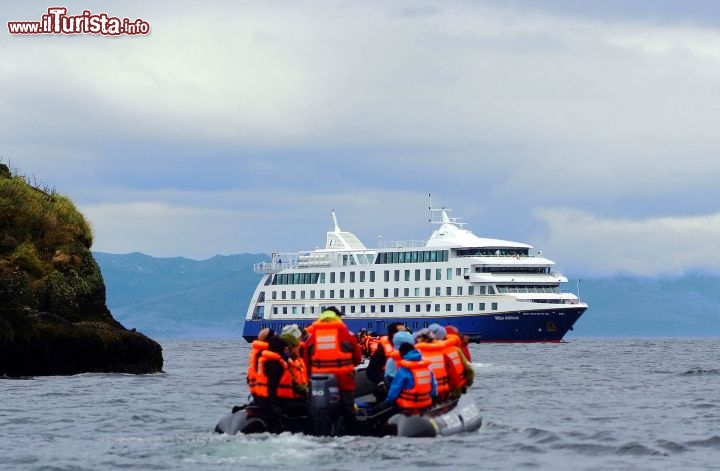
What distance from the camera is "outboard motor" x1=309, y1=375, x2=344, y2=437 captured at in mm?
27250

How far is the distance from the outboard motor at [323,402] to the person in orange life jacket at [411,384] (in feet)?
4.32

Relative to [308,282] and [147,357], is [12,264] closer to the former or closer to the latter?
[147,357]

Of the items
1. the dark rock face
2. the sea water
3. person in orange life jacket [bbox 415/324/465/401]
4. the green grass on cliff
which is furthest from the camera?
the green grass on cliff

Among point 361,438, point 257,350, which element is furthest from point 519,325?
point 257,350

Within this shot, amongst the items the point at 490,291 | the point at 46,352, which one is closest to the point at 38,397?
the point at 46,352

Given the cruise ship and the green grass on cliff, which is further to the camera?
the cruise ship

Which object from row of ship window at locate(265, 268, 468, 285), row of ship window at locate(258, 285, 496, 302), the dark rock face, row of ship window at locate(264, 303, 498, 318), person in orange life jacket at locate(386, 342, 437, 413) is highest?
row of ship window at locate(265, 268, 468, 285)

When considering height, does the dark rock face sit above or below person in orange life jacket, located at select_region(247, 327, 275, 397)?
above

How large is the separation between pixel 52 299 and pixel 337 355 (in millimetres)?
30840

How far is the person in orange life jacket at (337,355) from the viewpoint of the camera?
27.7 meters

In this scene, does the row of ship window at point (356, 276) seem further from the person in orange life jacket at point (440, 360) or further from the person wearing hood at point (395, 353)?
the person wearing hood at point (395, 353)

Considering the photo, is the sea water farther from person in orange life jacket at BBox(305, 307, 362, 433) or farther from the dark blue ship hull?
the dark blue ship hull

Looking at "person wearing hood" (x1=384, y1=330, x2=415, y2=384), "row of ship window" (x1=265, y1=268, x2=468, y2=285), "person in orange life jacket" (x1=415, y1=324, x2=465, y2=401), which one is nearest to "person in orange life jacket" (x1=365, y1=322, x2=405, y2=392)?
"person wearing hood" (x1=384, y1=330, x2=415, y2=384)

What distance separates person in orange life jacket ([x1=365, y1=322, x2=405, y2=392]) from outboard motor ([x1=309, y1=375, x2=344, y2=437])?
2972 mm
